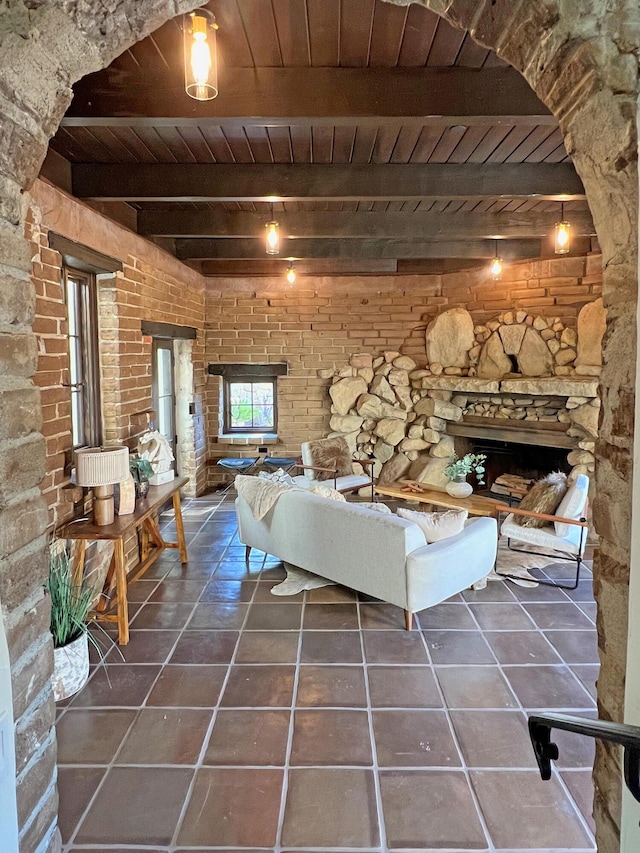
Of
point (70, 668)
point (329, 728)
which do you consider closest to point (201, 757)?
point (329, 728)

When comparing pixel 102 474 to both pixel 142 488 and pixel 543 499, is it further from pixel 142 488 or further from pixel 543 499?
pixel 543 499

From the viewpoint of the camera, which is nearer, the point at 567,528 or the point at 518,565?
the point at 567,528

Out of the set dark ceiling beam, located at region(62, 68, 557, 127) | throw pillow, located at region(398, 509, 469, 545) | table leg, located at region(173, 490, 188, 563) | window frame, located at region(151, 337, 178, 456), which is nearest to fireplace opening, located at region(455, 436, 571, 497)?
throw pillow, located at region(398, 509, 469, 545)

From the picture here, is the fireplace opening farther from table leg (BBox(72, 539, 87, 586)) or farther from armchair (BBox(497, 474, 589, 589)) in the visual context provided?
table leg (BBox(72, 539, 87, 586))

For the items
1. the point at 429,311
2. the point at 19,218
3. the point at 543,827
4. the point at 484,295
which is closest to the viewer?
the point at 19,218

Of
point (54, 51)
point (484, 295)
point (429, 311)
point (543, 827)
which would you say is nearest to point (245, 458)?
point (429, 311)

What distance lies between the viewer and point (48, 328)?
2.80 meters

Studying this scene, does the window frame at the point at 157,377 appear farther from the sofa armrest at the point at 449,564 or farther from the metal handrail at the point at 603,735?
the metal handrail at the point at 603,735

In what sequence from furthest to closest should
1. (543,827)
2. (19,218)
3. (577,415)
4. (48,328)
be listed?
1. (577,415)
2. (48,328)
3. (543,827)
4. (19,218)

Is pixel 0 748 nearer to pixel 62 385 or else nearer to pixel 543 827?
pixel 543 827

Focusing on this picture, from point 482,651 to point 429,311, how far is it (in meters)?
4.36

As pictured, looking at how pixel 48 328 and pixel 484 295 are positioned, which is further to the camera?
pixel 484 295

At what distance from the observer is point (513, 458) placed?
6.23 m

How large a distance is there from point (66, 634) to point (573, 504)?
330 cm
